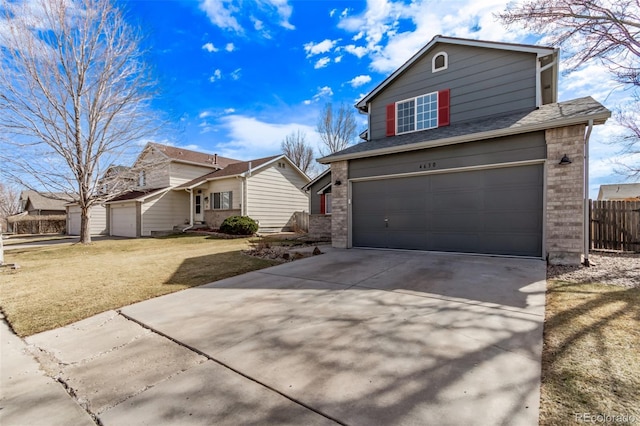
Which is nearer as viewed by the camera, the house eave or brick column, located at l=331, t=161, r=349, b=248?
the house eave

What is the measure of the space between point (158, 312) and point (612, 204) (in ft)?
40.1

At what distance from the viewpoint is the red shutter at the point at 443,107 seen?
9.86m

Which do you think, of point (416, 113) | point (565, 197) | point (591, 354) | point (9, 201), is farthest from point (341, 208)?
point (9, 201)

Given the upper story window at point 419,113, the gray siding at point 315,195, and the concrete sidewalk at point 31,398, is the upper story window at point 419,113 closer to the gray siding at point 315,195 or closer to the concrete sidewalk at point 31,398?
the gray siding at point 315,195

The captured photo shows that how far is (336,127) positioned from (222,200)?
1533 centimetres

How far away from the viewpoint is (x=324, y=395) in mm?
2170

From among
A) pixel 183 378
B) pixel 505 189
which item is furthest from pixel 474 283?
pixel 183 378

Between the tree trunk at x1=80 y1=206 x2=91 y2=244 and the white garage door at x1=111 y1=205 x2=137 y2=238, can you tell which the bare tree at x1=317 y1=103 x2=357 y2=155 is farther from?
the tree trunk at x1=80 y1=206 x2=91 y2=244

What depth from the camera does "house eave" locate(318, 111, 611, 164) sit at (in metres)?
6.20

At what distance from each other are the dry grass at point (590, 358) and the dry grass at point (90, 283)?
5.55 m

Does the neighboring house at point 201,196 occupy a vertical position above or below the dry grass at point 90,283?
above

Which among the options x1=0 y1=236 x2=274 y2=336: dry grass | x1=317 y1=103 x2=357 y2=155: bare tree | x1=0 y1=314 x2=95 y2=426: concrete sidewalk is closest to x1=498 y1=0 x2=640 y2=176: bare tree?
x1=0 y1=236 x2=274 y2=336: dry grass

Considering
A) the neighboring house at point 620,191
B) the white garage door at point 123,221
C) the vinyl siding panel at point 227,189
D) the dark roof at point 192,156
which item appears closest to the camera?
the vinyl siding panel at point 227,189

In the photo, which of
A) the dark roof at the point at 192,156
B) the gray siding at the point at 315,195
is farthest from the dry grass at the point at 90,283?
the dark roof at the point at 192,156
